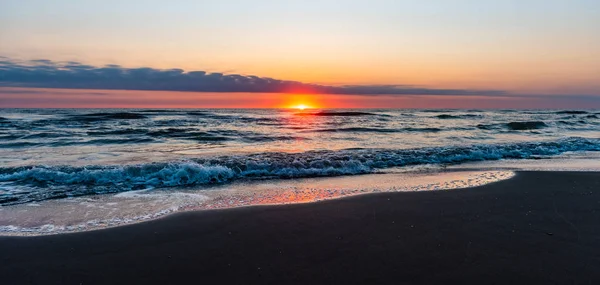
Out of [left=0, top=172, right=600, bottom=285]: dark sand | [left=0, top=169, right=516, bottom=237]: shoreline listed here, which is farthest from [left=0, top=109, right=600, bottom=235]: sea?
[left=0, top=172, right=600, bottom=285]: dark sand

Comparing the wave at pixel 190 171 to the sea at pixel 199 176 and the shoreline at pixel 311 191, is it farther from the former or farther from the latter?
the shoreline at pixel 311 191

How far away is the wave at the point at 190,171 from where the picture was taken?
8234mm

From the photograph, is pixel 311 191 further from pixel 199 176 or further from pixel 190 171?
pixel 190 171

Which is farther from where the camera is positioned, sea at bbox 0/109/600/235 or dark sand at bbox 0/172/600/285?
sea at bbox 0/109/600/235

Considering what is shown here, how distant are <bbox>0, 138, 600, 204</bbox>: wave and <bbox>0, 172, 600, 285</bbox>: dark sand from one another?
3.11m

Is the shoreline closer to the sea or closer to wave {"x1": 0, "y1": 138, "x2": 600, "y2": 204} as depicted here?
the sea

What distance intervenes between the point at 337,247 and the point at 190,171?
5.77 metres

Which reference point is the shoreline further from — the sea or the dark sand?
the dark sand

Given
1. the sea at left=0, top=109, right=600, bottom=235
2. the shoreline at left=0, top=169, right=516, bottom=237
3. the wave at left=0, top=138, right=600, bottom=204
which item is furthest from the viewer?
the wave at left=0, top=138, right=600, bottom=204

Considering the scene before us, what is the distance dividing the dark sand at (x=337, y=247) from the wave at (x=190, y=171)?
311 cm

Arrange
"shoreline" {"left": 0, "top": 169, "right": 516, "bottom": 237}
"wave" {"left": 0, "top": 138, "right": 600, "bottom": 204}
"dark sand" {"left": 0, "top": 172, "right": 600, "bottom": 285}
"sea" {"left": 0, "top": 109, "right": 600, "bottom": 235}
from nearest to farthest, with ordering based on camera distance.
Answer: "dark sand" {"left": 0, "top": 172, "right": 600, "bottom": 285} → "shoreline" {"left": 0, "top": 169, "right": 516, "bottom": 237} → "sea" {"left": 0, "top": 109, "right": 600, "bottom": 235} → "wave" {"left": 0, "top": 138, "right": 600, "bottom": 204}

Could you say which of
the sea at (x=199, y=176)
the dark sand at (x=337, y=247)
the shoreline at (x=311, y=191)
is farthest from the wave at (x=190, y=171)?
the dark sand at (x=337, y=247)

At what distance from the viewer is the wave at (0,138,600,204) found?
8.23 metres

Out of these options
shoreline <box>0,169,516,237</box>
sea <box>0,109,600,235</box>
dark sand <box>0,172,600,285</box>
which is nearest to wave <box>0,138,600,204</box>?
sea <box>0,109,600,235</box>
